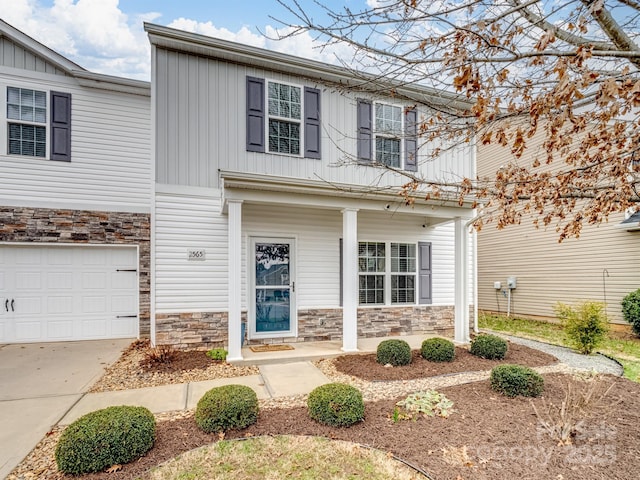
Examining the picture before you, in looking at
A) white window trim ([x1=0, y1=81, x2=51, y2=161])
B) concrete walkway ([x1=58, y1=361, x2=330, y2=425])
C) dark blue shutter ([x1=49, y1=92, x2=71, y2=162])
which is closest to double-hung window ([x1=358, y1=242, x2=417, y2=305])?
concrete walkway ([x1=58, y1=361, x2=330, y2=425])

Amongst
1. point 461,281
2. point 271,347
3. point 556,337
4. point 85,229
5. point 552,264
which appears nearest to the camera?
point 271,347

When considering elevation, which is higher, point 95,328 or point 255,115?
point 255,115

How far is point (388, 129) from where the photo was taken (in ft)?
25.9

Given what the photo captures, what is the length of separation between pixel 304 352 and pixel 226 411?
9.76 feet

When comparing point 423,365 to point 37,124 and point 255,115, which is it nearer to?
point 255,115

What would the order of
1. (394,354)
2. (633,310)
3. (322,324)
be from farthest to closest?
(633,310)
(322,324)
(394,354)

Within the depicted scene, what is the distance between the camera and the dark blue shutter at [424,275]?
8086 mm

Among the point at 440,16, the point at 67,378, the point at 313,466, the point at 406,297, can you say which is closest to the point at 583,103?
the point at 440,16

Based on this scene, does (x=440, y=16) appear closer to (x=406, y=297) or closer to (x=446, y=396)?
(x=446, y=396)

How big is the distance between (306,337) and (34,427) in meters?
4.48

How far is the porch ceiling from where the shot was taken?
545 centimetres

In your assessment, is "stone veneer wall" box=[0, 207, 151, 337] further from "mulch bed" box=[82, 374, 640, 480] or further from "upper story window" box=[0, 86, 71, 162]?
"mulch bed" box=[82, 374, 640, 480]

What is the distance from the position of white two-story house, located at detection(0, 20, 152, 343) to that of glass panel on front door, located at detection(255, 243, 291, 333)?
2.74 metres

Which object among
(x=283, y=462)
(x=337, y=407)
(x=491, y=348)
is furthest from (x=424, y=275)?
(x=283, y=462)
